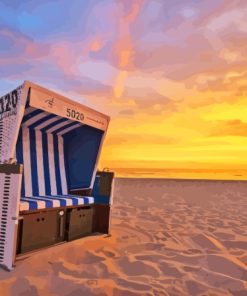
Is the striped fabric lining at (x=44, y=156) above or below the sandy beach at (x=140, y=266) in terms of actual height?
above

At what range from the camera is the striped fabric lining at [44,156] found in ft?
16.9

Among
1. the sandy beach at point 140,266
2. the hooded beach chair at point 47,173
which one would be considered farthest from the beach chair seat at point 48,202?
the sandy beach at point 140,266

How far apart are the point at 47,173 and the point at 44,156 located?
1.10 feet

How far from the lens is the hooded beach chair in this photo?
3846 mm

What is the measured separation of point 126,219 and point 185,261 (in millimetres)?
A: 3455

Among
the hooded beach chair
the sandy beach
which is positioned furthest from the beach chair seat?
the sandy beach

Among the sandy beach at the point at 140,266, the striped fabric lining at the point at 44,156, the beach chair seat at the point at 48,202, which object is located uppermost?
the striped fabric lining at the point at 44,156

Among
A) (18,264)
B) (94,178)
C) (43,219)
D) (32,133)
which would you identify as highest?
(32,133)

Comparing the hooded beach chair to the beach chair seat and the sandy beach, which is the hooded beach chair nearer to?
the beach chair seat

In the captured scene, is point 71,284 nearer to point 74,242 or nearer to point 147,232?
point 74,242

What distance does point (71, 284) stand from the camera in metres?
3.19

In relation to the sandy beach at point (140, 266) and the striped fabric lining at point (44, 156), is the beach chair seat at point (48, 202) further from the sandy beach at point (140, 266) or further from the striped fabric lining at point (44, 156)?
the sandy beach at point (140, 266)

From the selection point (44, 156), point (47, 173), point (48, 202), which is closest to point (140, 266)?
point (48, 202)

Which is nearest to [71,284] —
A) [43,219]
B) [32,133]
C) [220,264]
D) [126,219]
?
[43,219]
